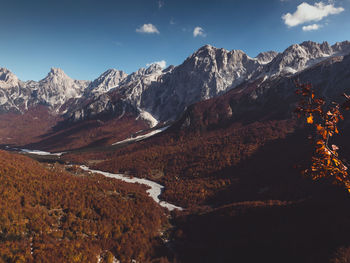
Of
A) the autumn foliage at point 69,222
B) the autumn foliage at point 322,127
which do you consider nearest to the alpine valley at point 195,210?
the autumn foliage at point 69,222

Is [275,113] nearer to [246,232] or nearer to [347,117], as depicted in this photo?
[347,117]

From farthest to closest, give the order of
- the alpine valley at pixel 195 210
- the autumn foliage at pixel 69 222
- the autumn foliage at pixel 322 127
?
the alpine valley at pixel 195 210
the autumn foliage at pixel 69 222
the autumn foliage at pixel 322 127

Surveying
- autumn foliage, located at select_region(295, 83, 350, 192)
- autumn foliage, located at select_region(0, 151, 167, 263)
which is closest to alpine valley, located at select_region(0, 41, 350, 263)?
autumn foliage, located at select_region(0, 151, 167, 263)

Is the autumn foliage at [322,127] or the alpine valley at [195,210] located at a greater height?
the autumn foliage at [322,127]

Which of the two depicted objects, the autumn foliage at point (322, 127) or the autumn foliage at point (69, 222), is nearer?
the autumn foliage at point (322, 127)

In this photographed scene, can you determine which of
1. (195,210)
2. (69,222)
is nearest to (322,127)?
(69,222)

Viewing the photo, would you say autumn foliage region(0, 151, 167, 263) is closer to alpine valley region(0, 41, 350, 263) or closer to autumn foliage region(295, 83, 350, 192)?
alpine valley region(0, 41, 350, 263)

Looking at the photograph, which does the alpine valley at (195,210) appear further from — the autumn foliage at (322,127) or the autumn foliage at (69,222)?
the autumn foliage at (322,127)

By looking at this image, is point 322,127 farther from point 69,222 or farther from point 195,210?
point 195,210
